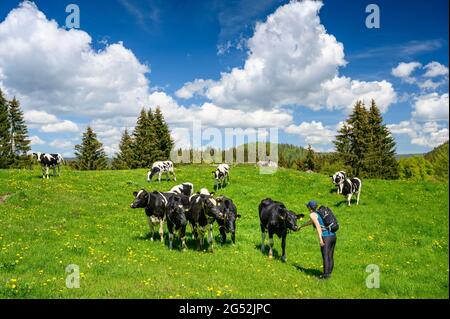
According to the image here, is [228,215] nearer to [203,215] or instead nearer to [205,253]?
[203,215]

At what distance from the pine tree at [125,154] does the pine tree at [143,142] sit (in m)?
2.47

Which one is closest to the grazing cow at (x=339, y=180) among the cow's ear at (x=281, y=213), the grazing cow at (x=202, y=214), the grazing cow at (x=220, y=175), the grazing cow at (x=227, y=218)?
the grazing cow at (x=220, y=175)

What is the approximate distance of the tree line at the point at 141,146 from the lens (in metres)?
72.2

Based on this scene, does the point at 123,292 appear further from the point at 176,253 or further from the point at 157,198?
the point at 157,198

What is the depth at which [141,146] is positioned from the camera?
72.8 meters

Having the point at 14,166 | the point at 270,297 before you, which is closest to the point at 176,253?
the point at 270,297

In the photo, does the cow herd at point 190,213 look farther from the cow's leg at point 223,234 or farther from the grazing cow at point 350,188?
the grazing cow at point 350,188

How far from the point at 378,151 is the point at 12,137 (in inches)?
2727

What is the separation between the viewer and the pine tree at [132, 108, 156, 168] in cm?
7169

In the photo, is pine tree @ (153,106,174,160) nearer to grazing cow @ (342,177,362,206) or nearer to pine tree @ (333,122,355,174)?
pine tree @ (333,122,355,174)

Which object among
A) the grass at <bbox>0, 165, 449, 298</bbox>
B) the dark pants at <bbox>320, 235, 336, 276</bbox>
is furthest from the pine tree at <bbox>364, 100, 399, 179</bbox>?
the dark pants at <bbox>320, 235, 336, 276</bbox>

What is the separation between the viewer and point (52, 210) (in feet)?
70.9

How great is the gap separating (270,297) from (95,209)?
55.1ft

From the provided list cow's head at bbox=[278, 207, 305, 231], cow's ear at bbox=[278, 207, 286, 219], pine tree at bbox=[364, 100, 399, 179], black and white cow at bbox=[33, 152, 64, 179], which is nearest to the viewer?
cow's head at bbox=[278, 207, 305, 231]
